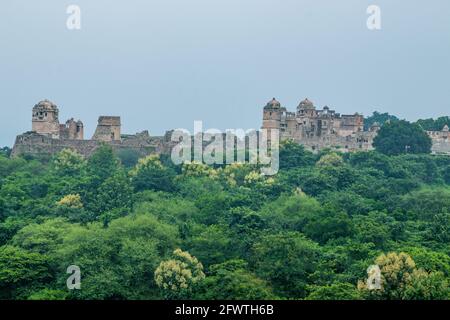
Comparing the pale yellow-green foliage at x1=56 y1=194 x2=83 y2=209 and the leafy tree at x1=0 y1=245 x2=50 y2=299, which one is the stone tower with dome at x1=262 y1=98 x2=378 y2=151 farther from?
the leafy tree at x1=0 y1=245 x2=50 y2=299

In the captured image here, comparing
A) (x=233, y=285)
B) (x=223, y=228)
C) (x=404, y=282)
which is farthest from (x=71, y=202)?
(x=404, y=282)

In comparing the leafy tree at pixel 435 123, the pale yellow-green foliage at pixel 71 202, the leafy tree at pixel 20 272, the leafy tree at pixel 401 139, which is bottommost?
the leafy tree at pixel 20 272

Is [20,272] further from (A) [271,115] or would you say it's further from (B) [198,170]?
(A) [271,115]

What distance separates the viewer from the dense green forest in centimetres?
4131

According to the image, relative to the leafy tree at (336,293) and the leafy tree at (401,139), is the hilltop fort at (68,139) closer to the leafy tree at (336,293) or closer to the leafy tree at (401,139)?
the leafy tree at (401,139)

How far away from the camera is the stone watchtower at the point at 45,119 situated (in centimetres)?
7175

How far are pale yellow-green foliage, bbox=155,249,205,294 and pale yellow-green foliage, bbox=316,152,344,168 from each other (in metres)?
26.1

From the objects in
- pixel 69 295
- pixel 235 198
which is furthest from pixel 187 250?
pixel 235 198

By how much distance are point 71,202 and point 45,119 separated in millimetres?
16094

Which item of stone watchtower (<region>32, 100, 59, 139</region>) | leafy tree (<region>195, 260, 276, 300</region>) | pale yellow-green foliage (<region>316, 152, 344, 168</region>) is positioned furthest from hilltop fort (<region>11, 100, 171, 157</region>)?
leafy tree (<region>195, 260, 276, 300</region>)

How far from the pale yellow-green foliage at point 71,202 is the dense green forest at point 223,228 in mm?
76

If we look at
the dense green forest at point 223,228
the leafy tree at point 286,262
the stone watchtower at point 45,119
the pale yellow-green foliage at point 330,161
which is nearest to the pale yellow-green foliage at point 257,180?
the dense green forest at point 223,228

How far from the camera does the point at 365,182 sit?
62.9 metres
